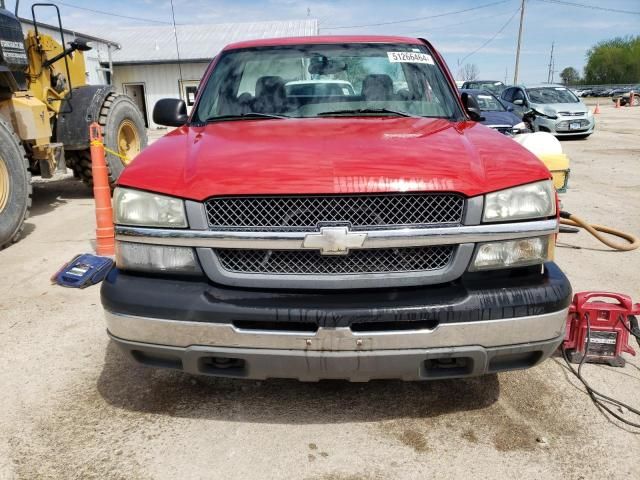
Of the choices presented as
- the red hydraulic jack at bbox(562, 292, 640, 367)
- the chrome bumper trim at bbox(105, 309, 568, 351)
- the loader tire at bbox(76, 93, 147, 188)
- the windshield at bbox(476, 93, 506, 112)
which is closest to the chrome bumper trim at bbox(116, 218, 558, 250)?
the chrome bumper trim at bbox(105, 309, 568, 351)

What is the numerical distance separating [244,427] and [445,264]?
1.18 metres

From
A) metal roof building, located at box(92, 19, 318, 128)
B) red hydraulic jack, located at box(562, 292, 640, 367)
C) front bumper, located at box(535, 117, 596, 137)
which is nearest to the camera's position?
red hydraulic jack, located at box(562, 292, 640, 367)

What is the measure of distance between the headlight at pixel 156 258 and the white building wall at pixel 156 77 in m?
27.0

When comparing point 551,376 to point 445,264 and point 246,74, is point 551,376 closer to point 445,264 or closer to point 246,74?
point 445,264

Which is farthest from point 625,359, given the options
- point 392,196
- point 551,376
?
point 392,196

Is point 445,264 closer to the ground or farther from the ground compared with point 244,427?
farther from the ground

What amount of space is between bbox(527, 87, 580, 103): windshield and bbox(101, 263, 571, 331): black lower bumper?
16.0 meters

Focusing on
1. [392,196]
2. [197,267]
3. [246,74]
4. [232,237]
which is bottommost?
[197,267]

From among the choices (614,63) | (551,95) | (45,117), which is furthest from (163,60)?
(614,63)

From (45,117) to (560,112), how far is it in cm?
1401

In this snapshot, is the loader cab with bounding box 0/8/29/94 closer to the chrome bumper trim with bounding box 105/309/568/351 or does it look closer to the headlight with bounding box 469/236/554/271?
the chrome bumper trim with bounding box 105/309/568/351

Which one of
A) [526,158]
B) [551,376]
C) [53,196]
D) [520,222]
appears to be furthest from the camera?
[53,196]

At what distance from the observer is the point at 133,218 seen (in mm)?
2240

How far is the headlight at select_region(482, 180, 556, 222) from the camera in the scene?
6.99 feet
